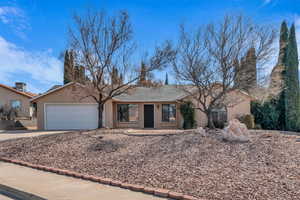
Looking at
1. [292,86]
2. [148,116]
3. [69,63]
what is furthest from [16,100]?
[292,86]

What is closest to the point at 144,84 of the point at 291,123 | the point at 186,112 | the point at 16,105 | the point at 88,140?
the point at 88,140

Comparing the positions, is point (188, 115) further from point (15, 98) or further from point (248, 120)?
point (15, 98)

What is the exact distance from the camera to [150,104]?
1708 cm

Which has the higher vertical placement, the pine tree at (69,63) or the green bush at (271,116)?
the pine tree at (69,63)

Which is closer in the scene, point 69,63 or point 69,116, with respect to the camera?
point 69,63

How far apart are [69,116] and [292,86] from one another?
17825mm

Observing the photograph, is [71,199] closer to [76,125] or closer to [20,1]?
[20,1]

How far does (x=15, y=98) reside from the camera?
1008 inches

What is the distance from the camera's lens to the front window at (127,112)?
17.3 metres

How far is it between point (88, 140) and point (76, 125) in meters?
9.13

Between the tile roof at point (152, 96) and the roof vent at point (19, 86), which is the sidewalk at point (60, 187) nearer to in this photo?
the tile roof at point (152, 96)

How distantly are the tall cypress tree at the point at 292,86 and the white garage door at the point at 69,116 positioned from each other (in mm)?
15165

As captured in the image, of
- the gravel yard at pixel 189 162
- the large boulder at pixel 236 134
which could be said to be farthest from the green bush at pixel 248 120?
the large boulder at pixel 236 134

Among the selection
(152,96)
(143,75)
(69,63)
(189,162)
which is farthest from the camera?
(152,96)
